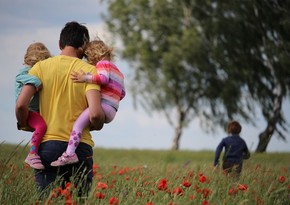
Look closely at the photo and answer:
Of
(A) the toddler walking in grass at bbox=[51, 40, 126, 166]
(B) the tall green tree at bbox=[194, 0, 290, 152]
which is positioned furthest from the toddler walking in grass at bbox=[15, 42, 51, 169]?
(B) the tall green tree at bbox=[194, 0, 290, 152]

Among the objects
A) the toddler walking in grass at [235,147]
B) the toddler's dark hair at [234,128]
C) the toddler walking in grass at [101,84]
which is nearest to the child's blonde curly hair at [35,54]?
the toddler walking in grass at [101,84]

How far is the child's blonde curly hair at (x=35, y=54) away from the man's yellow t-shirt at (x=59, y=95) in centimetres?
45

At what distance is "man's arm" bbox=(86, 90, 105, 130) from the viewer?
4156 mm

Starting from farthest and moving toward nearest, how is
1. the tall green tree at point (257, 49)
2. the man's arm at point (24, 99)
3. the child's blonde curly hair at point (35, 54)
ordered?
1. the tall green tree at point (257, 49)
2. the child's blonde curly hair at point (35, 54)
3. the man's arm at point (24, 99)

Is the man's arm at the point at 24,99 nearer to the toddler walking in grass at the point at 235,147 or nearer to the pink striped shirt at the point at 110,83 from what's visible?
the pink striped shirt at the point at 110,83

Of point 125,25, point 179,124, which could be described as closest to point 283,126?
point 179,124

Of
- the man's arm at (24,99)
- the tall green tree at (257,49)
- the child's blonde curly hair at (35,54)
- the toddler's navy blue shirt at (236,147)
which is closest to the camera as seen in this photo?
the man's arm at (24,99)

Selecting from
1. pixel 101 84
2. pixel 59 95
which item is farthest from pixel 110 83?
pixel 59 95

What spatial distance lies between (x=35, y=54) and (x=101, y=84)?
31.4 inches

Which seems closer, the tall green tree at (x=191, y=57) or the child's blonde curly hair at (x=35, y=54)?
the child's blonde curly hair at (x=35, y=54)

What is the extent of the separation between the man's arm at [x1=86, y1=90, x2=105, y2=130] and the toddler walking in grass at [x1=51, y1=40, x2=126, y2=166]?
74 millimetres

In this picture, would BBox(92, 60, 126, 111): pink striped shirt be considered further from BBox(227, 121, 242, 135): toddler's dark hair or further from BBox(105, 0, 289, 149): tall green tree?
BBox(105, 0, 289, 149): tall green tree

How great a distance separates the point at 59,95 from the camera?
166 inches

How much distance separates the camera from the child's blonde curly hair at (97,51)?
4457 millimetres
